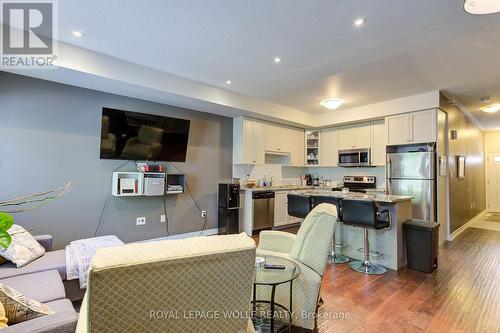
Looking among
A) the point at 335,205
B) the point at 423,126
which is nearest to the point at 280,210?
the point at 335,205

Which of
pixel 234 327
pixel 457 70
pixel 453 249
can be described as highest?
pixel 457 70

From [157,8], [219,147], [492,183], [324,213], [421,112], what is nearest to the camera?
[324,213]

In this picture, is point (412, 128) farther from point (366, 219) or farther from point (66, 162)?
point (66, 162)

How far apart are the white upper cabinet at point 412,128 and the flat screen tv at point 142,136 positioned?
13.0ft

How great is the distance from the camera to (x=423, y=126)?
440 centimetres

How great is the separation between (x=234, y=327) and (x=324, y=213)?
116cm

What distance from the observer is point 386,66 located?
334cm

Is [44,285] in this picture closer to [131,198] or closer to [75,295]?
[75,295]

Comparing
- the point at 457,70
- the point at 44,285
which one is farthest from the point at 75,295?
the point at 457,70

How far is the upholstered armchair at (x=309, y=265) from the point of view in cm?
190

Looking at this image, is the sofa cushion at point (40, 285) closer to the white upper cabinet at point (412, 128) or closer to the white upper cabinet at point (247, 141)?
the white upper cabinet at point (247, 141)

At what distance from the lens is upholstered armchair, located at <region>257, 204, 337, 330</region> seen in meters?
1.90

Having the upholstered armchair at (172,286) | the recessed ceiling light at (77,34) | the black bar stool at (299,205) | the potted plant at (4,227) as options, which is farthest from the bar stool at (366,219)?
the recessed ceiling light at (77,34)

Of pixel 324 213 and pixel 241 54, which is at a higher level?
pixel 241 54
